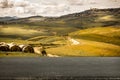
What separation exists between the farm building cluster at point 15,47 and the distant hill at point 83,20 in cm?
274

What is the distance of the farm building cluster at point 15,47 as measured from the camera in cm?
4706

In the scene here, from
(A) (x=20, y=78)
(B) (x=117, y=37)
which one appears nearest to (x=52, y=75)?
(A) (x=20, y=78)

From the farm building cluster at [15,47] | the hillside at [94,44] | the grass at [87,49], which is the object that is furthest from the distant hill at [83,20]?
the farm building cluster at [15,47]

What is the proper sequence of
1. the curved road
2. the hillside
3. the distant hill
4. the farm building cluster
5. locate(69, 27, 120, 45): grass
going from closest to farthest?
1. the curved road
2. the farm building cluster
3. the hillside
4. locate(69, 27, 120, 45): grass
5. the distant hill

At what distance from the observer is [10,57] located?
155ft

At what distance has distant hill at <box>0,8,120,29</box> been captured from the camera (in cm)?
4841

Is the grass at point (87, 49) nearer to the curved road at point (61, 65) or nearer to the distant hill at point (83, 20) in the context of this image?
the curved road at point (61, 65)

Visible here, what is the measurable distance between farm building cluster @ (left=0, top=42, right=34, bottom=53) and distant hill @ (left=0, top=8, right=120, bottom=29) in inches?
108

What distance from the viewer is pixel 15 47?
47469 millimetres

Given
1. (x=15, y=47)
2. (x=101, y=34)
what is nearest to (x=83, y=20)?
(x=101, y=34)

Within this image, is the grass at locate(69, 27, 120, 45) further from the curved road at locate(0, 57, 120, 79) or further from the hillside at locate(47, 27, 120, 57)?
the curved road at locate(0, 57, 120, 79)

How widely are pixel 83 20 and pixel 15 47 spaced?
8610mm

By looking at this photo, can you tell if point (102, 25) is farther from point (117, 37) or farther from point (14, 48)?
point (14, 48)

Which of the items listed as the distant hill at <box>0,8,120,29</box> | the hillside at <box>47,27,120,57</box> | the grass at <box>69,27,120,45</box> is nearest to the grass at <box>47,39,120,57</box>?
the hillside at <box>47,27,120,57</box>
